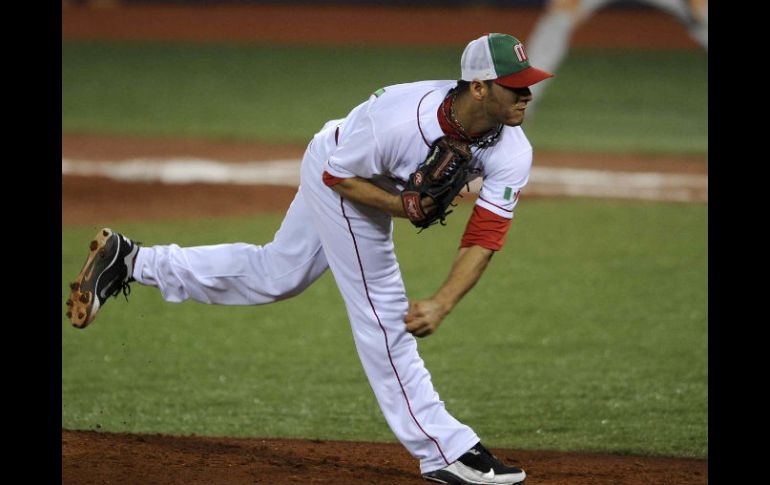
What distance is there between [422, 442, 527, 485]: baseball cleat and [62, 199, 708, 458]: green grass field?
1.08 m

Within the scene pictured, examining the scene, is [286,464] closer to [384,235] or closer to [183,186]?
[384,235]

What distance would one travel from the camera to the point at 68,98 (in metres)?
16.6

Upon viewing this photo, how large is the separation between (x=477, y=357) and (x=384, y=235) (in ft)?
7.79

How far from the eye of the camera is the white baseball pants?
412 cm

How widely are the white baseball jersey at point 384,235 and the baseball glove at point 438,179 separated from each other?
0.31 ft

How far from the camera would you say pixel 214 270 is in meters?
4.68

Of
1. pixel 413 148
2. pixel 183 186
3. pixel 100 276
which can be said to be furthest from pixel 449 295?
pixel 183 186

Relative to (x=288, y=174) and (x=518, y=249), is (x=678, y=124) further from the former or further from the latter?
(x=518, y=249)

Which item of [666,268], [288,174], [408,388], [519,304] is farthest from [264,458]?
[288,174]

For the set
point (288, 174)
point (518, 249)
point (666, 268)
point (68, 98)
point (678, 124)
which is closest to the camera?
point (666, 268)

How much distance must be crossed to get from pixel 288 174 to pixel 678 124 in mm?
5992

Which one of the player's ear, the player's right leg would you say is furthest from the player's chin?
the player's right leg

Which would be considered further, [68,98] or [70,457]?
[68,98]

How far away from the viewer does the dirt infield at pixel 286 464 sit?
165 inches
